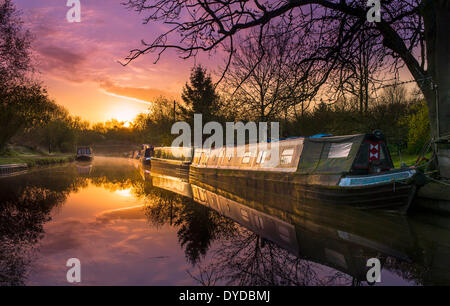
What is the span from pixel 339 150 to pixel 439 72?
318 centimetres

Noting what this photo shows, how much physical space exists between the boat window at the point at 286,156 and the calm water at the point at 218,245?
2.56 m

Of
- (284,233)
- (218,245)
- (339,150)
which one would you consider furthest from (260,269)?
(339,150)

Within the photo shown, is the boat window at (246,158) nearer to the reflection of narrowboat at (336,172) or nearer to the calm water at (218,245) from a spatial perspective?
the reflection of narrowboat at (336,172)

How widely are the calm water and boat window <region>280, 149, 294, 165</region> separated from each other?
8.39 ft

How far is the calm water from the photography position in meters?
3.69

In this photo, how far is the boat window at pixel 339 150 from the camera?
927cm

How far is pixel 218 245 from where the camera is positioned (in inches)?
200

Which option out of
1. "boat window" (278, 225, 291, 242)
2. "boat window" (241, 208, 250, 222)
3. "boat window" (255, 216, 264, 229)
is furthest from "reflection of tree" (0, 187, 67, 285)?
"boat window" (241, 208, 250, 222)

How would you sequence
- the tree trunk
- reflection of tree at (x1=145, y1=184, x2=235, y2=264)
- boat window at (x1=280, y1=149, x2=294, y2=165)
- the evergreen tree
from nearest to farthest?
reflection of tree at (x1=145, y1=184, x2=235, y2=264)
the tree trunk
boat window at (x1=280, y1=149, x2=294, y2=165)
the evergreen tree

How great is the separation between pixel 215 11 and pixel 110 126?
14738cm

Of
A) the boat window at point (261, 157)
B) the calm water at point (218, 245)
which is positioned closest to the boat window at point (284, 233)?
the calm water at point (218, 245)

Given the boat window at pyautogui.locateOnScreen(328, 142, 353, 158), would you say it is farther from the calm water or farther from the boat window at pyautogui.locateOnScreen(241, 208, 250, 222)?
the boat window at pyautogui.locateOnScreen(241, 208, 250, 222)
